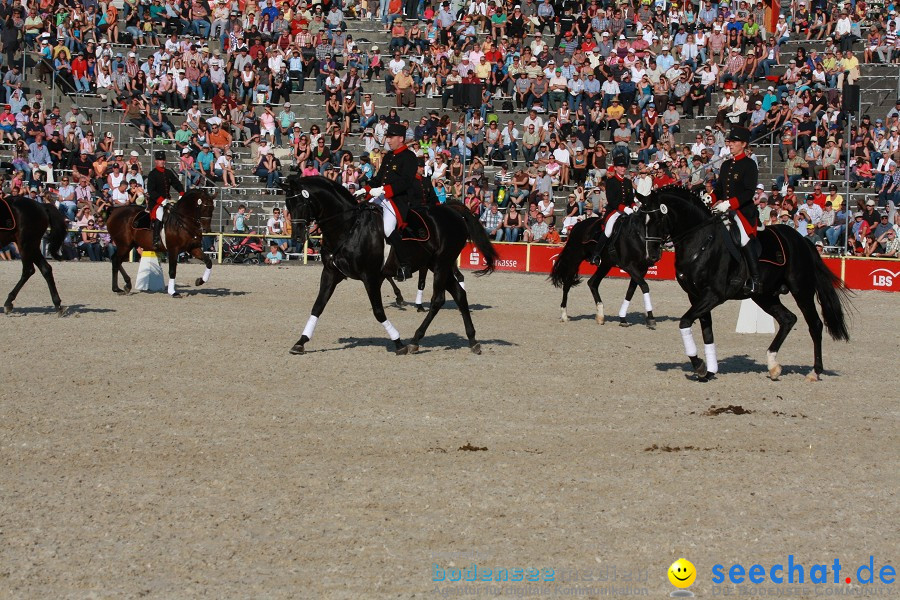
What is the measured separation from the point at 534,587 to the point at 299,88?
1324 inches

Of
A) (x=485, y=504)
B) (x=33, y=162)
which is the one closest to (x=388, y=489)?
(x=485, y=504)

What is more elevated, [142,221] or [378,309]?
[142,221]

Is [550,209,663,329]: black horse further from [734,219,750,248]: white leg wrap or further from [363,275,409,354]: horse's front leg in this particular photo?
[363,275,409,354]: horse's front leg

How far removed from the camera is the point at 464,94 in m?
33.3

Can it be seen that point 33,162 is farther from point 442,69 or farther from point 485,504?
point 485,504

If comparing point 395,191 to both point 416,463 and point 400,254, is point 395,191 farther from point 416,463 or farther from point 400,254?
point 416,463

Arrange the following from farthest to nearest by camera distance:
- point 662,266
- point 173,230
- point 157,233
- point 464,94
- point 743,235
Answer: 1. point 464,94
2. point 662,266
3. point 157,233
4. point 173,230
5. point 743,235

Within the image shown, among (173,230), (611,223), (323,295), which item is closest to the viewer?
(323,295)

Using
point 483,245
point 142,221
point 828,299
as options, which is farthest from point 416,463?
point 142,221

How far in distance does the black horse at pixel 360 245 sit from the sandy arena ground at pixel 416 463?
28.0 inches

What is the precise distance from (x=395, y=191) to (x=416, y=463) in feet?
21.8

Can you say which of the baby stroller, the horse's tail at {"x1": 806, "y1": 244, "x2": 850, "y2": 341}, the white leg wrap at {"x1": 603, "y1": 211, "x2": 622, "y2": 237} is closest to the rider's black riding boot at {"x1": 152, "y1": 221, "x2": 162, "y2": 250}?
the white leg wrap at {"x1": 603, "y1": 211, "x2": 622, "y2": 237}

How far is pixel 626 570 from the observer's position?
7.11 meters

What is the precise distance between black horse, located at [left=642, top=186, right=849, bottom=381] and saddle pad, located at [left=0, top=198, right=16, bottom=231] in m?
10.8
